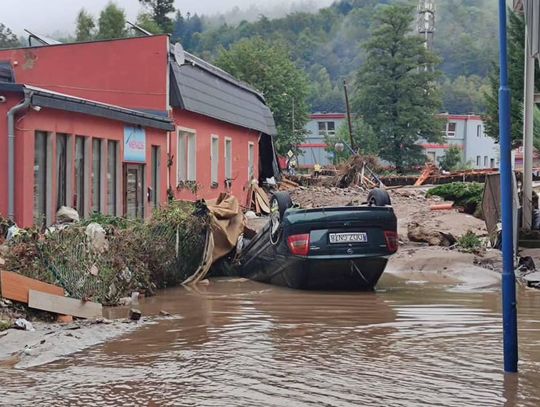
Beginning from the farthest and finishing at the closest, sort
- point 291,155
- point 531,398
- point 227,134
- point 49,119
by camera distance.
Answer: point 291,155 → point 227,134 → point 49,119 → point 531,398

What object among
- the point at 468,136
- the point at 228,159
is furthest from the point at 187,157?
the point at 468,136

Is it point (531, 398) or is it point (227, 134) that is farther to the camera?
point (227, 134)

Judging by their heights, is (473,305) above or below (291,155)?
below

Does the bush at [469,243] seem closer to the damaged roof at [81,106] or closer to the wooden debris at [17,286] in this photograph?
the damaged roof at [81,106]

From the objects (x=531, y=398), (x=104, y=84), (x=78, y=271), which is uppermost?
(x=104, y=84)

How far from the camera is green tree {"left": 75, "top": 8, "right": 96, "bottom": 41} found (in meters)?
75.2

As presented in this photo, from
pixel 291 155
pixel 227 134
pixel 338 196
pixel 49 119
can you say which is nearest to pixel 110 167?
pixel 49 119

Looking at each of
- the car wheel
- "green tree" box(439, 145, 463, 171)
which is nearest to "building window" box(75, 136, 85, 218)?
the car wheel

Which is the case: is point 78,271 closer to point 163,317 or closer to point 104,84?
point 163,317

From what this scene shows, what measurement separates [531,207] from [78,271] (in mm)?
9654

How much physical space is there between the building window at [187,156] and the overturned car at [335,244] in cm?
1038

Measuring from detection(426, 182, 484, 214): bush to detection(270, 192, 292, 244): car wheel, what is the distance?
49.3 ft

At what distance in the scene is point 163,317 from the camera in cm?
984

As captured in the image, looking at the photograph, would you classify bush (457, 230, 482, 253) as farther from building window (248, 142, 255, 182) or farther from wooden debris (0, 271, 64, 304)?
building window (248, 142, 255, 182)
